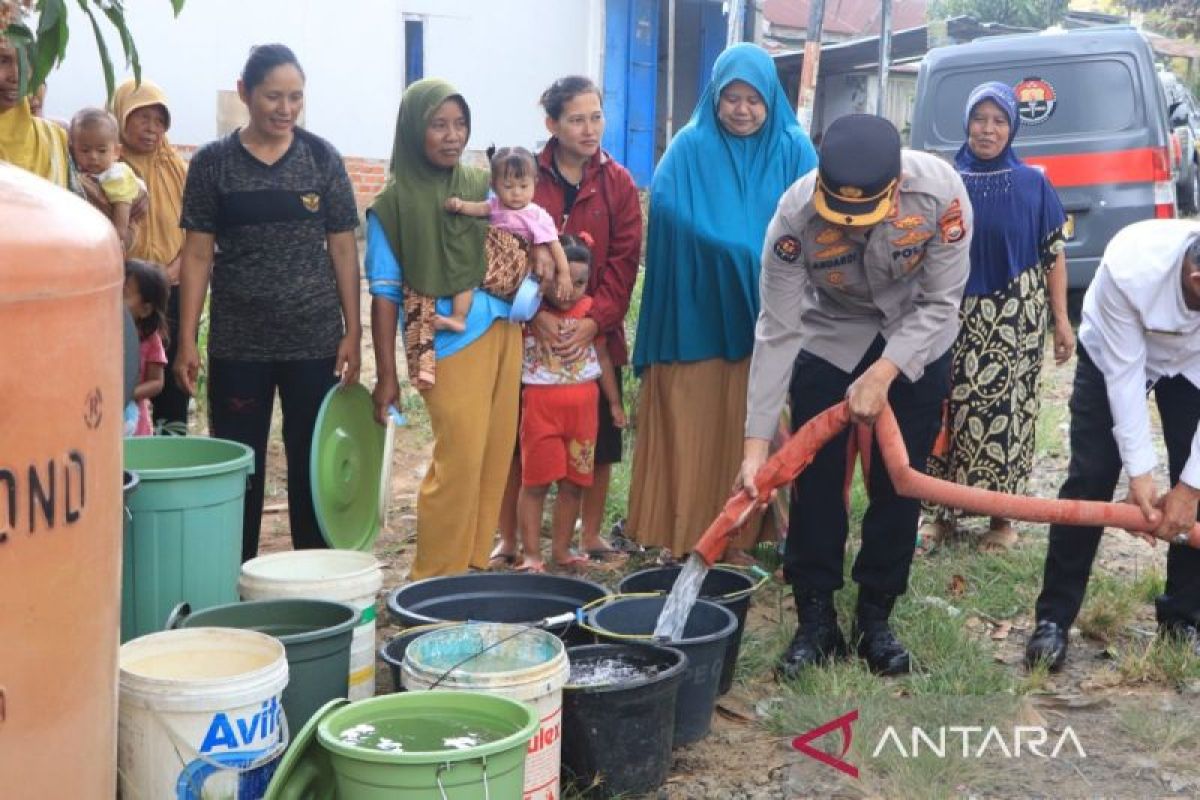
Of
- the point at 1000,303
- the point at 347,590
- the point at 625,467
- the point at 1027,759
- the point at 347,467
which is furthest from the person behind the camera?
the point at 625,467

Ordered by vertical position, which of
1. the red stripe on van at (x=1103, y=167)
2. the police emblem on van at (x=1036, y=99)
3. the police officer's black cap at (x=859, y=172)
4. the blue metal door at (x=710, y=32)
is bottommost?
the police officer's black cap at (x=859, y=172)

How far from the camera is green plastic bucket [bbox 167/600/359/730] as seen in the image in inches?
127

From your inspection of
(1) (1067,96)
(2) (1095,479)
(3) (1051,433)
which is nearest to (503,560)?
(2) (1095,479)

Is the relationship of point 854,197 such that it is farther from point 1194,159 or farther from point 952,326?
point 1194,159

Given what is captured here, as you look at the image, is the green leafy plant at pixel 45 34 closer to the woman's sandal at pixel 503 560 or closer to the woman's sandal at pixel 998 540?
the woman's sandal at pixel 503 560

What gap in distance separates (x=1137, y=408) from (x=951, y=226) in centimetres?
73

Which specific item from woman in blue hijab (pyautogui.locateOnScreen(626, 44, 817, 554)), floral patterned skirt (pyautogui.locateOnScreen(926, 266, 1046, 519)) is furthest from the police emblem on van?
woman in blue hijab (pyautogui.locateOnScreen(626, 44, 817, 554))

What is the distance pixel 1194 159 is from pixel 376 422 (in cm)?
1140

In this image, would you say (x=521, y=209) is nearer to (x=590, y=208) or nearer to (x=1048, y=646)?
(x=590, y=208)

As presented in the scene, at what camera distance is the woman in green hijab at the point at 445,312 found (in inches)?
180

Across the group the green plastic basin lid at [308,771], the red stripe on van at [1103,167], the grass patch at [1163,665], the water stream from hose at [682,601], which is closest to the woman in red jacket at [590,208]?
the water stream from hose at [682,601]

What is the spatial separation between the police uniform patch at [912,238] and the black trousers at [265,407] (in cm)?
186

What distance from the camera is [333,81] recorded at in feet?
37.0

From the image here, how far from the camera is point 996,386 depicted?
5.37 meters
